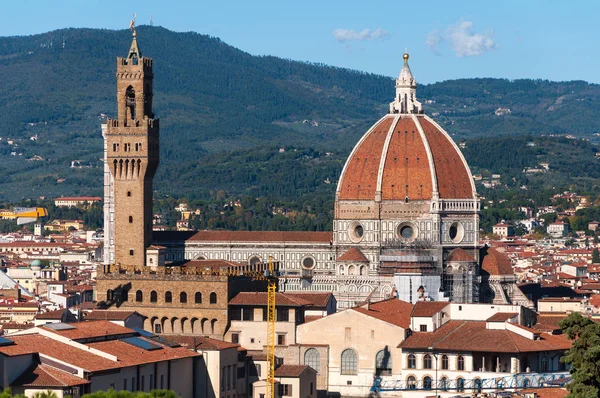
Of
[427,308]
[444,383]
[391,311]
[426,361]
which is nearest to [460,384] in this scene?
[444,383]

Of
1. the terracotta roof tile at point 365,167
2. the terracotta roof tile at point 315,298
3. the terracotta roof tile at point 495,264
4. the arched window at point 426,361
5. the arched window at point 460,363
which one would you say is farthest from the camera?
the terracotta roof tile at point 365,167

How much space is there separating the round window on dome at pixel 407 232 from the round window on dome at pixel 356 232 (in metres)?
2.19

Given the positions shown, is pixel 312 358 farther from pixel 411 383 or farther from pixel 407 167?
pixel 407 167

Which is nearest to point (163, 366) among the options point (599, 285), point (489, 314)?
point (489, 314)

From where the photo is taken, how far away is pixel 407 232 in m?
114

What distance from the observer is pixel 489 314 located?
268 feet

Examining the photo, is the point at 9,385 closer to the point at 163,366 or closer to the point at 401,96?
the point at 163,366

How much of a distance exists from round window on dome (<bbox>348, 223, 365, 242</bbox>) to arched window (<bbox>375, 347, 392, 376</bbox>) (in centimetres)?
3619

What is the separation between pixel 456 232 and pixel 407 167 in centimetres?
470

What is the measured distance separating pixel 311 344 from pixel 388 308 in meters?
6.98

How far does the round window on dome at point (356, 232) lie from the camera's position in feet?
375

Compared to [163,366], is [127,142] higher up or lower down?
higher up

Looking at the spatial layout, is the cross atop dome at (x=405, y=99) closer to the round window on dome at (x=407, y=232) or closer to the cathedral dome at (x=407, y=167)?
the cathedral dome at (x=407, y=167)

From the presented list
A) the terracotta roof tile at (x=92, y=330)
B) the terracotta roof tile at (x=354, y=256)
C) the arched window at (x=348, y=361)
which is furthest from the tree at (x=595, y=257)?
the terracotta roof tile at (x=92, y=330)
